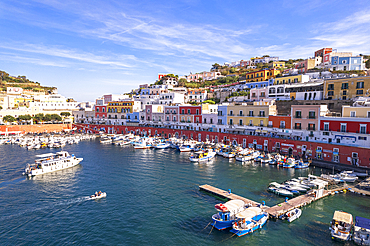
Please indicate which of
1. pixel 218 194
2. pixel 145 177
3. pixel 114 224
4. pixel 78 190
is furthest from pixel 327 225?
pixel 78 190

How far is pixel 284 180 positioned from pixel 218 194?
10.7 m

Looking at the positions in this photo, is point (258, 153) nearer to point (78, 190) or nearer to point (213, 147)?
point (213, 147)

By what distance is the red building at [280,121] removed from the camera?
40.9 metres

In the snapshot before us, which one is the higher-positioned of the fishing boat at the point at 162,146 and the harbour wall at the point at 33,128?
the harbour wall at the point at 33,128

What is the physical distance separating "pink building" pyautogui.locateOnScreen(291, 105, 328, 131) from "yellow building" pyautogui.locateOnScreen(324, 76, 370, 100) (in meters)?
8.48

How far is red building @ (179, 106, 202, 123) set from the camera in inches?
2263

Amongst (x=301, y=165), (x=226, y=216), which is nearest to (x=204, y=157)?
(x=301, y=165)

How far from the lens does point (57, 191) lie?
26281mm

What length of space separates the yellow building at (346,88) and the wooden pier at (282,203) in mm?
23686

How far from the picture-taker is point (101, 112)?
266 ft

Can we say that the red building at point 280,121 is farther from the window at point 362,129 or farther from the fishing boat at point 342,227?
the fishing boat at point 342,227

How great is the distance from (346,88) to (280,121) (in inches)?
575

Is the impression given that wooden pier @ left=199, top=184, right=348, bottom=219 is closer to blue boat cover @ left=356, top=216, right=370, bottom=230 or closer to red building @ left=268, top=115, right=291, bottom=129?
blue boat cover @ left=356, top=216, right=370, bottom=230

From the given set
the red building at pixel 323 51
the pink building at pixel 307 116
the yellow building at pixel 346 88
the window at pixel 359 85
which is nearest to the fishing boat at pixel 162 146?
the pink building at pixel 307 116
